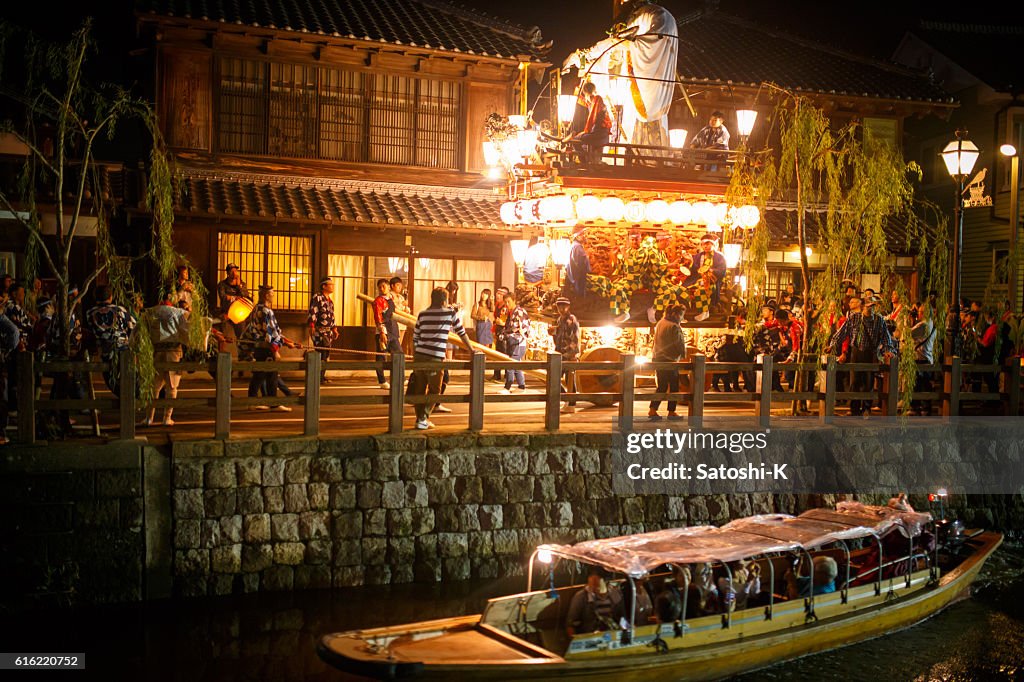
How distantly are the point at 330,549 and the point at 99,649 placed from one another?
2889mm

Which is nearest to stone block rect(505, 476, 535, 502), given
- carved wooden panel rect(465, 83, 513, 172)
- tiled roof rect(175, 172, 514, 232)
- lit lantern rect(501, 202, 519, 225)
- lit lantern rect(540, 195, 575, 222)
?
lit lantern rect(540, 195, 575, 222)

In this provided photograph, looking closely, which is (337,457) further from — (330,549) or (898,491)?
(898,491)

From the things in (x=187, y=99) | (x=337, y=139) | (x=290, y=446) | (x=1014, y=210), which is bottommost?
(x=290, y=446)

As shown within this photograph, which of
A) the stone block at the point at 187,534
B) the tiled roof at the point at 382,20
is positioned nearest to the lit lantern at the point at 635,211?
the tiled roof at the point at 382,20

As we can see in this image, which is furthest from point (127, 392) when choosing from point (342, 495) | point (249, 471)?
point (342, 495)

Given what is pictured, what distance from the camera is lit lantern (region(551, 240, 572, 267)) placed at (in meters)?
17.2

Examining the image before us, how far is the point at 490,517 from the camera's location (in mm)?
12359

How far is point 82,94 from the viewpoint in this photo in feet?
37.6

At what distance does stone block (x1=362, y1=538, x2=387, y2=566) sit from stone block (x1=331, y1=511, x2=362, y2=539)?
157mm

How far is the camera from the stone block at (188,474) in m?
10.8

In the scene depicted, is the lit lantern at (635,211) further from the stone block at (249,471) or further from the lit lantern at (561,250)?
the stone block at (249,471)

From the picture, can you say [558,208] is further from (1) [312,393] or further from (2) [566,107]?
(1) [312,393]

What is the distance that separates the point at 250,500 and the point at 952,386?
37.7 ft

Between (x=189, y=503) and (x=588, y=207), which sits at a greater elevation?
(x=588, y=207)
